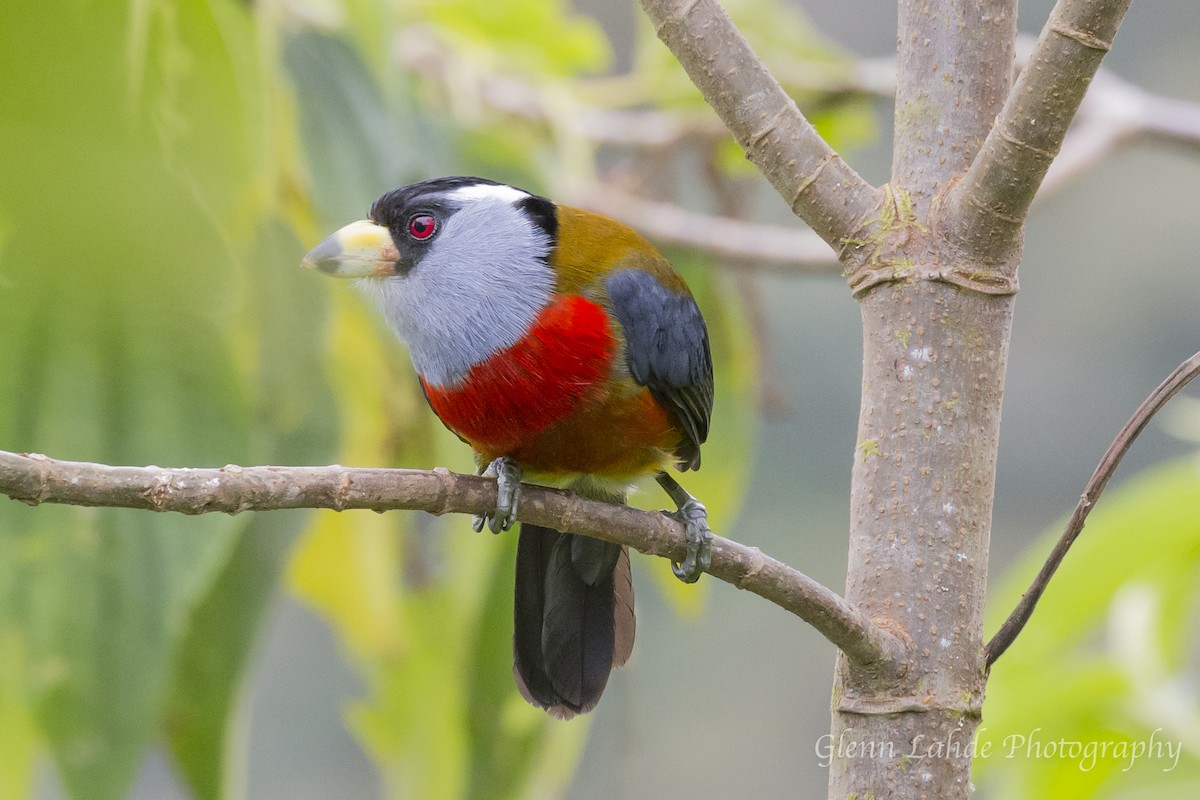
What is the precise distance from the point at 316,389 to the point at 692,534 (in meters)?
0.65

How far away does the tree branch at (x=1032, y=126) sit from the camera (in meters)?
0.92

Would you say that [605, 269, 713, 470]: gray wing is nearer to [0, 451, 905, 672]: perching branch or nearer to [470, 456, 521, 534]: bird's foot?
[470, 456, 521, 534]: bird's foot

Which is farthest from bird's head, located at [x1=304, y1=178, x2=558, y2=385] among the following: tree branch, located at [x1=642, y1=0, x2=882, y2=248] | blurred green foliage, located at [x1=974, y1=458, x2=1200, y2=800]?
blurred green foliage, located at [x1=974, y1=458, x2=1200, y2=800]

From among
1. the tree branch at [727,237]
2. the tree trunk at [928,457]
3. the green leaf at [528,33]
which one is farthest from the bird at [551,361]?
the green leaf at [528,33]

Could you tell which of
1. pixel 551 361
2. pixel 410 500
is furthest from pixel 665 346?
pixel 410 500

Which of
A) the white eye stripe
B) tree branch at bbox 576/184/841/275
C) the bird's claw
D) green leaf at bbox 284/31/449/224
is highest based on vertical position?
tree branch at bbox 576/184/841/275

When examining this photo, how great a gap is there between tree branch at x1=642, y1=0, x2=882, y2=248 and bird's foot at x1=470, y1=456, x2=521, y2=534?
1.20 feet

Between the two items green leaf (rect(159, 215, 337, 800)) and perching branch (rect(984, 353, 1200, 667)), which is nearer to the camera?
perching branch (rect(984, 353, 1200, 667))

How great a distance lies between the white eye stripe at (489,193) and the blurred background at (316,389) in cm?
25

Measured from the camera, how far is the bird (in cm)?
138

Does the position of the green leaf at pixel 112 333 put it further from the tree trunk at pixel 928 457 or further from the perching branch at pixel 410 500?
the tree trunk at pixel 928 457

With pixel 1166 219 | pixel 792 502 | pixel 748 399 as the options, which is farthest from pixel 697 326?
pixel 1166 219

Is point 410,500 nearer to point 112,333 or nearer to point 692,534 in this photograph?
point 692,534

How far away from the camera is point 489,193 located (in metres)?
1.58
